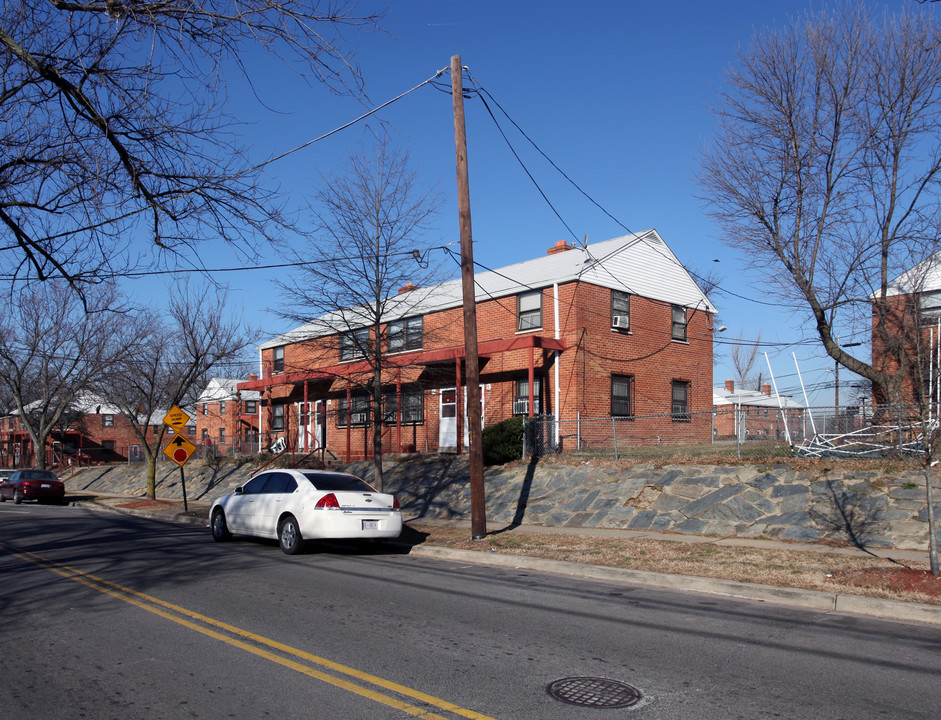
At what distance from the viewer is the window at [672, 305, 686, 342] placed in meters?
27.6

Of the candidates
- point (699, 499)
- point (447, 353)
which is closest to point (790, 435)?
point (699, 499)

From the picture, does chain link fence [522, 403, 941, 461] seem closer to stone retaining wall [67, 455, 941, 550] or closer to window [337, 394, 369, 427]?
stone retaining wall [67, 455, 941, 550]

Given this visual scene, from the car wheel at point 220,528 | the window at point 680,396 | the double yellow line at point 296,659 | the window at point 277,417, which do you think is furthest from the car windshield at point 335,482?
the window at point 277,417

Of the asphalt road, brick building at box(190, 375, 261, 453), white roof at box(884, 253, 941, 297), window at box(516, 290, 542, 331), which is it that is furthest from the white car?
brick building at box(190, 375, 261, 453)

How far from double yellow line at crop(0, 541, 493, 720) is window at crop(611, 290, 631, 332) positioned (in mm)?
18202

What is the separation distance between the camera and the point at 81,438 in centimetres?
6431

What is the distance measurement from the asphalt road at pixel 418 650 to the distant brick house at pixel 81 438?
4988cm

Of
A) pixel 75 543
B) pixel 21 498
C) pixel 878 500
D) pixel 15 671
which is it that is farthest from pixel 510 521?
pixel 21 498

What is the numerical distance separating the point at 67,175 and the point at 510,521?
11.3 metres

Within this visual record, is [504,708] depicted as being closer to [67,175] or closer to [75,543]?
[67,175]

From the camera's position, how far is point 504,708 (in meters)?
4.98

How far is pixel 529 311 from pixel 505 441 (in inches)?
244

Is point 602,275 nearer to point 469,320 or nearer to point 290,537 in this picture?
point 469,320

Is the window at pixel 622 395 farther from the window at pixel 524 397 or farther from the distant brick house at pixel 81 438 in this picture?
the distant brick house at pixel 81 438
